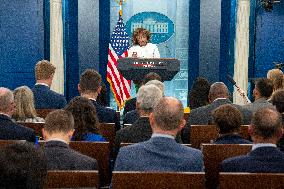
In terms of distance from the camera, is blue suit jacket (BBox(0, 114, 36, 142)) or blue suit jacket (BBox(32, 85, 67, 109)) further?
blue suit jacket (BBox(32, 85, 67, 109))

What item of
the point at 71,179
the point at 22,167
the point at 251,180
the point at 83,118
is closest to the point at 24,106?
the point at 83,118

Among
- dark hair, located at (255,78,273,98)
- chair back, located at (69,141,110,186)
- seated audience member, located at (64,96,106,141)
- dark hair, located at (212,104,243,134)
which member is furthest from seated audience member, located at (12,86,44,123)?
dark hair, located at (255,78,273,98)

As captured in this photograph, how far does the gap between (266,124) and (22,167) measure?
6.01 feet

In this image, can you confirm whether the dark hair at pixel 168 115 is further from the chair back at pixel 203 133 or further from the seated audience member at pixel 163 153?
the chair back at pixel 203 133

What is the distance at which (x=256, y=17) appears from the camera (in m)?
10.4

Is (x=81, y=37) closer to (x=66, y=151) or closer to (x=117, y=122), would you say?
(x=117, y=122)

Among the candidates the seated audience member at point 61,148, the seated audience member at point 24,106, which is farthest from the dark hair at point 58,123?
the seated audience member at point 24,106

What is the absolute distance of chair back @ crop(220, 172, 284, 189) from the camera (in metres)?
2.50

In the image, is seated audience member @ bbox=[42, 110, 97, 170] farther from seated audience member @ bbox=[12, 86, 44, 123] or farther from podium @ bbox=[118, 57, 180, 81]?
podium @ bbox=[118, 57, 180, 81]

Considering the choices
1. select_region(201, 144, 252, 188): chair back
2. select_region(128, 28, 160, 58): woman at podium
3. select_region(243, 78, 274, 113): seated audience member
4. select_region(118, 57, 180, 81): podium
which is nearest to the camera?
select_region(201, 144, 252, 188): chair back

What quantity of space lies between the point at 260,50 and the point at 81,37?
12.6 feet

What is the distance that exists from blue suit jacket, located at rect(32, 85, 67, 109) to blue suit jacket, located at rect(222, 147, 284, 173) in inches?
120

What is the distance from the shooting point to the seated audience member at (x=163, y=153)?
9.75 feet

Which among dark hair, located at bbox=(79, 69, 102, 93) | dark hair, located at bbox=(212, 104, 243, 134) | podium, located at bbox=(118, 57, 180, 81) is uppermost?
podium, located at bbox=(118, 57, 180, 81)
